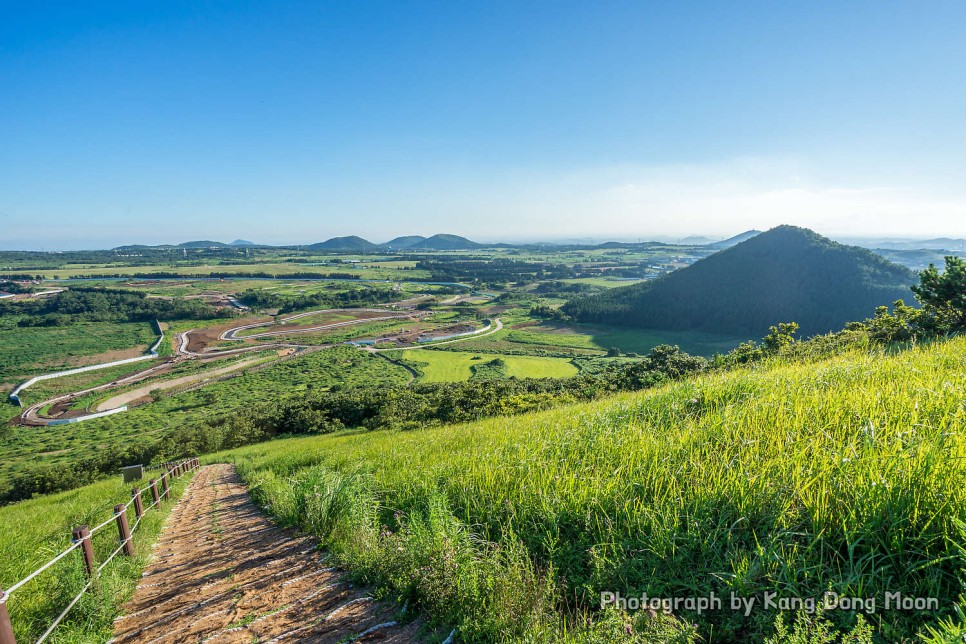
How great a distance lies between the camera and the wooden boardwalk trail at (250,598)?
3225 mm

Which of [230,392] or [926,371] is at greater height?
[926,371]

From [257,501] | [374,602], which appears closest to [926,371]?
[374,602]

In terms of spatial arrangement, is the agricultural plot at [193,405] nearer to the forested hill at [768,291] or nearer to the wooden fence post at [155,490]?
the wooden fence post at [155,490]

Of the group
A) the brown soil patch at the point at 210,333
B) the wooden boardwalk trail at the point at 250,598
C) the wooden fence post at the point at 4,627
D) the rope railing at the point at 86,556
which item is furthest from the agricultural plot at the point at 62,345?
the wooden fence post at the point at 4,627

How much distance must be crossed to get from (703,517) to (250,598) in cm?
407

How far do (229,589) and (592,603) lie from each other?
3.65 m

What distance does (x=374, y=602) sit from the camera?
344 centimetres

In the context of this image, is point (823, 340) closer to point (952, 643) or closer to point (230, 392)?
point (952, 643)

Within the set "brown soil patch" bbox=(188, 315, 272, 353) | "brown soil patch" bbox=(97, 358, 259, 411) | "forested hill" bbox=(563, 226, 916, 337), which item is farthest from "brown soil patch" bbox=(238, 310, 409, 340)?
"forested hill" bbox=(563, 226, 916, 337)

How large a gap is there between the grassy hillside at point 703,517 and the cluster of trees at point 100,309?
13383cm

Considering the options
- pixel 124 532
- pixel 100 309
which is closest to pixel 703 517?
pixel 124 532

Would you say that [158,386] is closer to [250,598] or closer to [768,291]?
[250,598]

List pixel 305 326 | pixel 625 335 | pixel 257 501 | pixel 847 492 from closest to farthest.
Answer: pixel 847 492
pixel 257 501
pixel 625 335
pixel 305 326

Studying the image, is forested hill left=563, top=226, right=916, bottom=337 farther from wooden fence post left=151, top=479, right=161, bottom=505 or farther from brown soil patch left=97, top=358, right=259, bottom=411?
wooden fence post left=151, top=479, right=161, bottom=505
